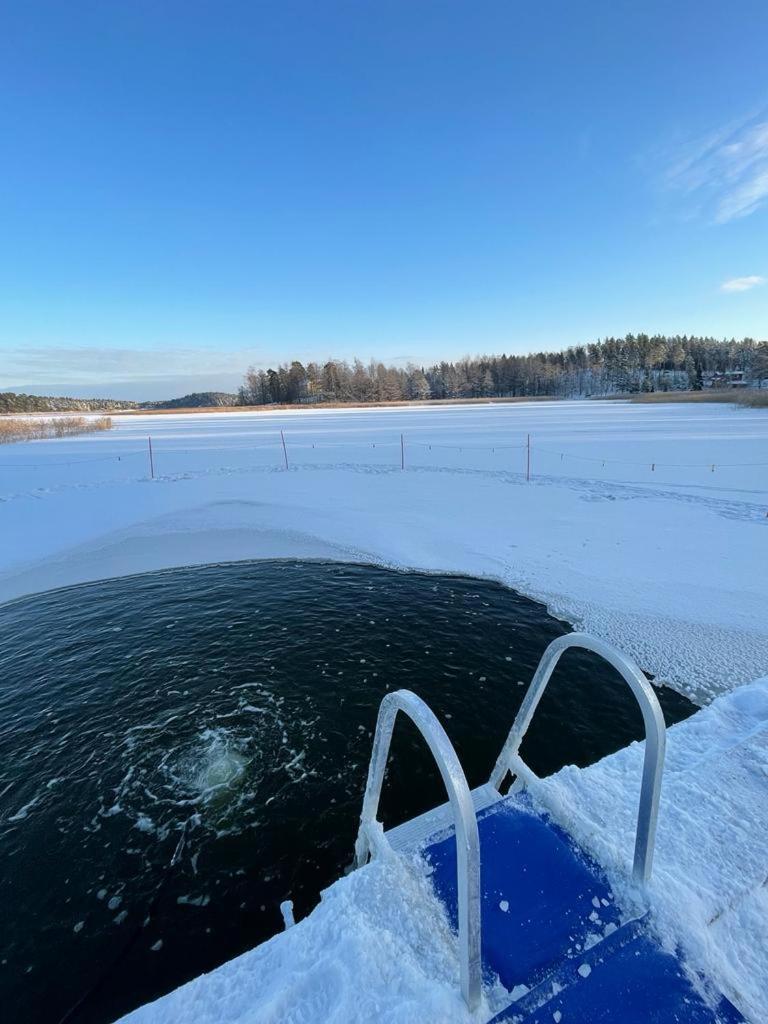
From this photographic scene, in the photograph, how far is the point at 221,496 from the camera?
1404 centimetres

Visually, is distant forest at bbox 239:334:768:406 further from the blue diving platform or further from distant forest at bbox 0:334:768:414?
the blue diving platform

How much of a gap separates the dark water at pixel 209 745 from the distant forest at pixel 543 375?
7955cm

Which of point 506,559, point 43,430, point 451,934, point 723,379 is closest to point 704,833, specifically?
point 451,934

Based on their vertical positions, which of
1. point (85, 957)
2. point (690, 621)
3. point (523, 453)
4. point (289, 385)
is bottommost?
point (85, 957)

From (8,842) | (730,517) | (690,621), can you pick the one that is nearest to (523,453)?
(730,517)

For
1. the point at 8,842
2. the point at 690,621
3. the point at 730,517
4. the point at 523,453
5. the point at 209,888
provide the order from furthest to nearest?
the point at 523,453 → the point at 730,517 → the point at 690,621 → the point at 8,842 → the point at 209,888

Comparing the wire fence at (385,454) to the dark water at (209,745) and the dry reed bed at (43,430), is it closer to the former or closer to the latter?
the dry reed bed at (43,430)

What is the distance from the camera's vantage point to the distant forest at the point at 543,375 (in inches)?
2955

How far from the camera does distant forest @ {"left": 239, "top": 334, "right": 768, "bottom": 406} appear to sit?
7506cm

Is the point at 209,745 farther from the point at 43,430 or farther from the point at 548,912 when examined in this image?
the point at 43,430

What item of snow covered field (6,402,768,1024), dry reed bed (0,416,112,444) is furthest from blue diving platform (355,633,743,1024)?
dry reed bed (0,416,112,444)

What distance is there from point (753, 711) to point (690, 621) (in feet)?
9.02

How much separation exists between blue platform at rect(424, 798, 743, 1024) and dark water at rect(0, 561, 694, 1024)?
5.52ft

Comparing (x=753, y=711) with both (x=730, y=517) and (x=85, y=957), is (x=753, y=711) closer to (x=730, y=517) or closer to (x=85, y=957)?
(x=85, y=957)
